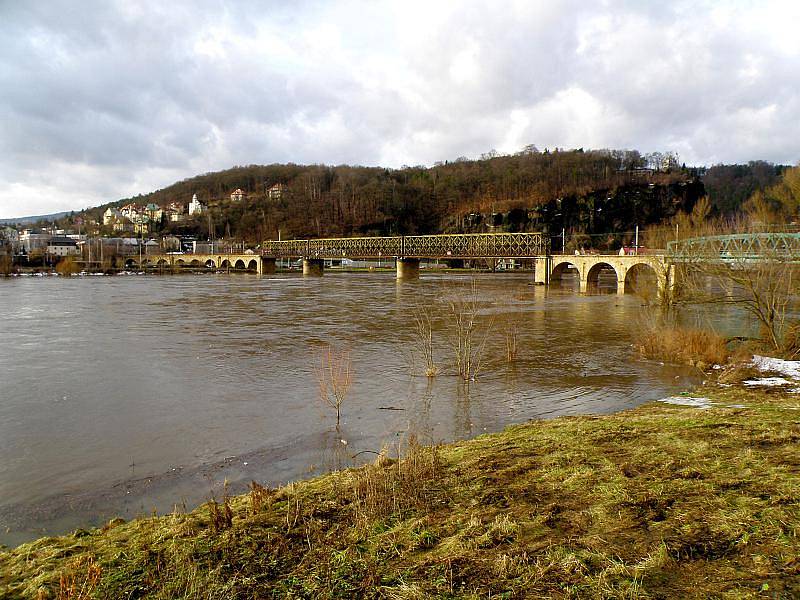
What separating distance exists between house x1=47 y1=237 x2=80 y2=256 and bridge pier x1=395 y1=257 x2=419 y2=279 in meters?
100

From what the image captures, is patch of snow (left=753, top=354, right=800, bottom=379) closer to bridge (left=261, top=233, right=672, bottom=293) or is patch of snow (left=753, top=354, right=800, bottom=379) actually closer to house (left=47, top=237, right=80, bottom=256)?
bridge (left=261, top=233, right=672, bottom=293)

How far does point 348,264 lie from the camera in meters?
178

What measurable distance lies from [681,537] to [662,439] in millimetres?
3940

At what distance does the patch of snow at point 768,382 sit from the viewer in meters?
15.3

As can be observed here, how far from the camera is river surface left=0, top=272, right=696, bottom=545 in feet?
32.2

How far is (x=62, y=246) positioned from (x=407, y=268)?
383 feet

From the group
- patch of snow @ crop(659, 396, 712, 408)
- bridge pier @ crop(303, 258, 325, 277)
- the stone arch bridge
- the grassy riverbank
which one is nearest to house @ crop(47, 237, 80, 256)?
bridge pier @ crop(303, 258, 325, 277)

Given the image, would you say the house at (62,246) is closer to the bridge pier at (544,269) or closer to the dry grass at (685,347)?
the bridge pier at (544,269)

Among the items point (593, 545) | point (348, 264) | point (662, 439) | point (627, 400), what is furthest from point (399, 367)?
point (348, 264)

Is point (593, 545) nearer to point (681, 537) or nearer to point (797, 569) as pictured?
point (681, 537)

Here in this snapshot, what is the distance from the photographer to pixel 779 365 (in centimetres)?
1756

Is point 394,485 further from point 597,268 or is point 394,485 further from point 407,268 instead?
point 407,268

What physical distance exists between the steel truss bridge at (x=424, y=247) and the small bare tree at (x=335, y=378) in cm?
6957

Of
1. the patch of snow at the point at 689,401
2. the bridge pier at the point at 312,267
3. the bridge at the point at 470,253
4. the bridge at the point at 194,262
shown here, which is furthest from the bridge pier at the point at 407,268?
the patch of snow at the point at 689,401
